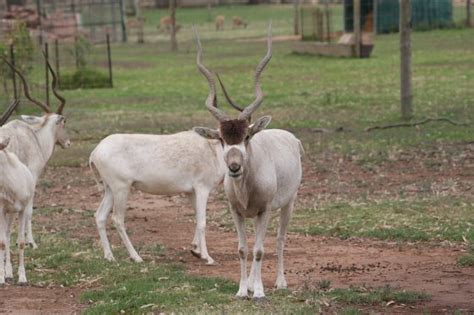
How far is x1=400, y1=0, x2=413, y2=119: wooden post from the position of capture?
21.8 m

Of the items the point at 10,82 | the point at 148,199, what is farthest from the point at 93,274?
the point at 10,82

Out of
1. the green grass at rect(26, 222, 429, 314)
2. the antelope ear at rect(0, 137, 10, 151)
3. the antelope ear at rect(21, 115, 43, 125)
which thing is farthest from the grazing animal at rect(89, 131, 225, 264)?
the antelope ear at rect(21, 115, 43, 125)

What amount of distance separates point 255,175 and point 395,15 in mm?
39250

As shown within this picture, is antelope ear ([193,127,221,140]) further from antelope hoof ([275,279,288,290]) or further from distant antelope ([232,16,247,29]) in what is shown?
distant antelope ([232,16,247,29])

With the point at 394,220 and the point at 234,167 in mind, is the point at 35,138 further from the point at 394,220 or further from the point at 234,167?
the point at 234,167

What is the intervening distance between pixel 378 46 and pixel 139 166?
3045cm

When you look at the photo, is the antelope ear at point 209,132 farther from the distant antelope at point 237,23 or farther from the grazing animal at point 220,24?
the distant antelope at point 237,23

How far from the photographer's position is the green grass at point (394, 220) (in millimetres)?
12790

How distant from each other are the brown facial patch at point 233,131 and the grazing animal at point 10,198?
2452 mm

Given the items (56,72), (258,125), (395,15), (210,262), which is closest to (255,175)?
(258,125)

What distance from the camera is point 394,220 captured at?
44.5 feet

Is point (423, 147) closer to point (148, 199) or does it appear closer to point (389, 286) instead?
point (148, 199)

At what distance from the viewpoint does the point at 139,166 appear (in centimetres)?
1221

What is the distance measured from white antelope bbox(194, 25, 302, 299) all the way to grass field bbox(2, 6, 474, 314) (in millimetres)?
420
